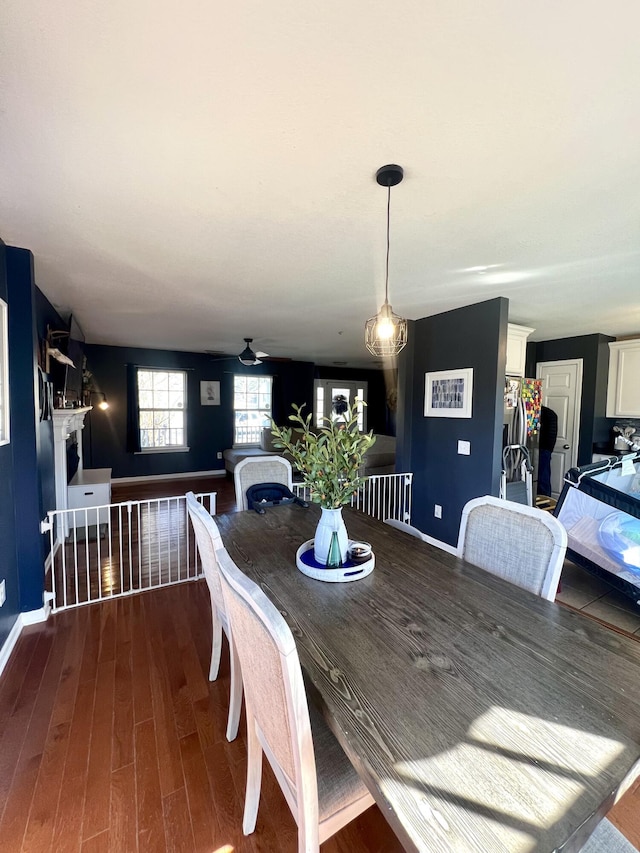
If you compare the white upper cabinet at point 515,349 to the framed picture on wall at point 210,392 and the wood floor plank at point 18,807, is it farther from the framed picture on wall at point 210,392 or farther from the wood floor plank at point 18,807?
the framed picture on wall at point 210,392

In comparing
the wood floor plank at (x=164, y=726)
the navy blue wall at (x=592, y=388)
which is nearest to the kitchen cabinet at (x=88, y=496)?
the wood floor plank at (x=164, y=726)

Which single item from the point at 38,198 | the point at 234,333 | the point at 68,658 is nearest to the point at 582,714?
the point at 68,658

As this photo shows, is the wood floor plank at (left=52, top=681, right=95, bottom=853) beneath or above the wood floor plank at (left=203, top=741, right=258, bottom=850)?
above

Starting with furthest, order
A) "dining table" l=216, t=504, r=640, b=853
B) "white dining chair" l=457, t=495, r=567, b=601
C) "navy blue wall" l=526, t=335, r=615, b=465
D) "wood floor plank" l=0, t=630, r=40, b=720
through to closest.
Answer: "navy blue wall" l=526, t=335, r=615, b=465 → "wood floor plank" l=0, t=630, r=40, b=720 → "white dining chair" l=457, t=495, r=567, b=601 → "dining table" l=216, t=504, r=640, b=853

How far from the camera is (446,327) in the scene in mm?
3807

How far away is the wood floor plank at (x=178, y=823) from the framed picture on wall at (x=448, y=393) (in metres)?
3.31

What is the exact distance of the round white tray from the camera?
4.95ft

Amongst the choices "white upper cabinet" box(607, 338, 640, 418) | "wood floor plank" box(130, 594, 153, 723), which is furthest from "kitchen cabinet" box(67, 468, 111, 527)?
"white upper cabinet" box(607, 338, 640, 418)

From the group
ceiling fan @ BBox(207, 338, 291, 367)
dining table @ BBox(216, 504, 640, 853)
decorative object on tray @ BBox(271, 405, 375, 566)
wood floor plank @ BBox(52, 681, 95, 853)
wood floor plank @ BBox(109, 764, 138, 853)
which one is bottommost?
wood floor plank @ BBox(52, 681, 95, 853)

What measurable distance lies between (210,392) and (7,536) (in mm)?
5340

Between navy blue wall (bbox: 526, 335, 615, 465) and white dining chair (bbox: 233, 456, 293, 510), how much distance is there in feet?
14.3

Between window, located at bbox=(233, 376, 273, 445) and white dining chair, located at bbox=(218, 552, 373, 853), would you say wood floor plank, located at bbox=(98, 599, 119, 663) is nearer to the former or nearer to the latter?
white dining chair, located at bbox=(218, 552, 373, 853)

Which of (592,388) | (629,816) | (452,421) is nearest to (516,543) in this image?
(629,816)

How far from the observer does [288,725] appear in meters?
0.87
